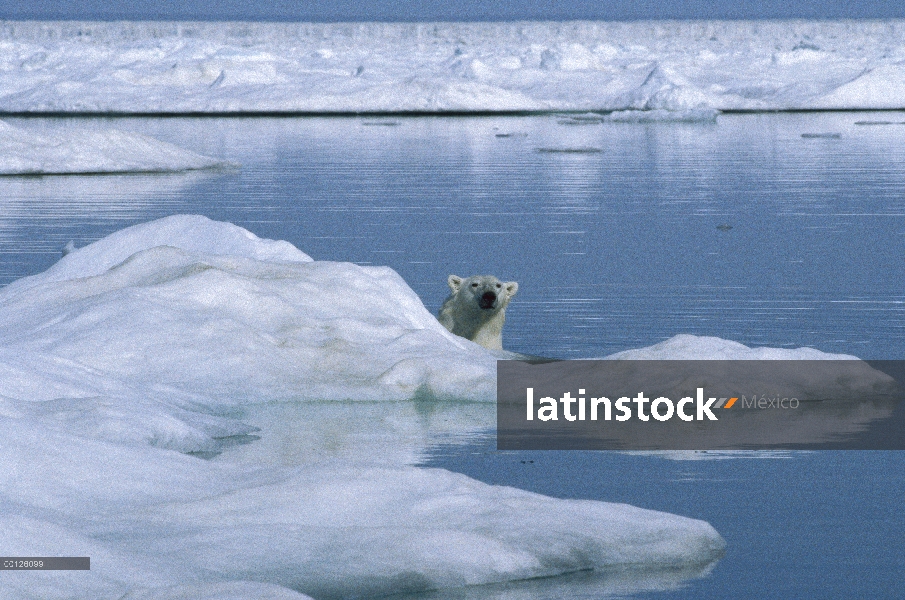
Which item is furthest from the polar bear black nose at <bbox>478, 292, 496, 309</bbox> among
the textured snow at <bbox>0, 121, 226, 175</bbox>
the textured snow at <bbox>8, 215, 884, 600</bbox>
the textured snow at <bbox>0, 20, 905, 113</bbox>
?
the textured snow at <bbox>0, 20, 905, 113</bbox>

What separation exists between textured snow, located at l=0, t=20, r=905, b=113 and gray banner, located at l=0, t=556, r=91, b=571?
143ft

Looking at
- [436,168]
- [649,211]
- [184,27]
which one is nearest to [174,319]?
[649,211]

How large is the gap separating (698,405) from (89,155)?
63.8 ft

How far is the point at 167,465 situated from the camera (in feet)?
17.6

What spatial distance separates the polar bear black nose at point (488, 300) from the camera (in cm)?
951

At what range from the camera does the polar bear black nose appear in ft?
31.2

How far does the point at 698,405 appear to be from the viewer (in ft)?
24.0

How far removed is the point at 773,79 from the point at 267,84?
18379mm

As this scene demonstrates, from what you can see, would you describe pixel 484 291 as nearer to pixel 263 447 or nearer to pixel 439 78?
pixel 263 447

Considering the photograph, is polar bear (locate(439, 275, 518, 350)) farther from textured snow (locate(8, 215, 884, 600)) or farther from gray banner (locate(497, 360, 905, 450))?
gray banner (locate(497, 360, 905, 450))

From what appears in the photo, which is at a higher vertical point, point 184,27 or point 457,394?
point 184,27

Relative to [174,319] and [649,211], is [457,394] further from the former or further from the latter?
[649,211]

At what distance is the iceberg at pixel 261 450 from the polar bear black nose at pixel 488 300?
2.24ft

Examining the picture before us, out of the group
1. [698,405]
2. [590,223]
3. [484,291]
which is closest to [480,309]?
[484,291]
